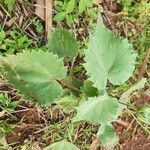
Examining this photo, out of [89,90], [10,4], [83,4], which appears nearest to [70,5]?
[83,4]

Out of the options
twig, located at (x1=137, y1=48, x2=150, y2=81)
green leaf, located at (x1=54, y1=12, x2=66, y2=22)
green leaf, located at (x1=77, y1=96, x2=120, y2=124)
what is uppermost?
green leaf, located at (x1=54, y1=12, x2=66, y2=22)

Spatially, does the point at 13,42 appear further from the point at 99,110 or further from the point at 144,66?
the point at 99,110

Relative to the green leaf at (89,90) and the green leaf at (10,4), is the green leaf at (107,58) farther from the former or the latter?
the green leaf at (10,4)

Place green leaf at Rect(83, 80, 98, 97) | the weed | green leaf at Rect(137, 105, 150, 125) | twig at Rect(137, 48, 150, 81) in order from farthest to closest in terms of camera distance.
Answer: twig at Rect(137, 48, 150, 81)
the weed
green leaf at Rect(137, 105, 150, 125)
green leaf at Rect(83, 80, 98, 97)

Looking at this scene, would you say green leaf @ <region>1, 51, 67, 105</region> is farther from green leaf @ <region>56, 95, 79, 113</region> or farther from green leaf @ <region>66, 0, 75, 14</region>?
green leaf @ <region>66, 0, 75, 14</region>

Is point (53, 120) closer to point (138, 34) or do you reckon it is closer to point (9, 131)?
point (9, 131)

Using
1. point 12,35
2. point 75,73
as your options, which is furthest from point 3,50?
point 75,73

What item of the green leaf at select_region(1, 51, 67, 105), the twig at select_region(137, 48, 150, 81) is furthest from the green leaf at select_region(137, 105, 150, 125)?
the twig at select_region(137, 48, 150, 81)
